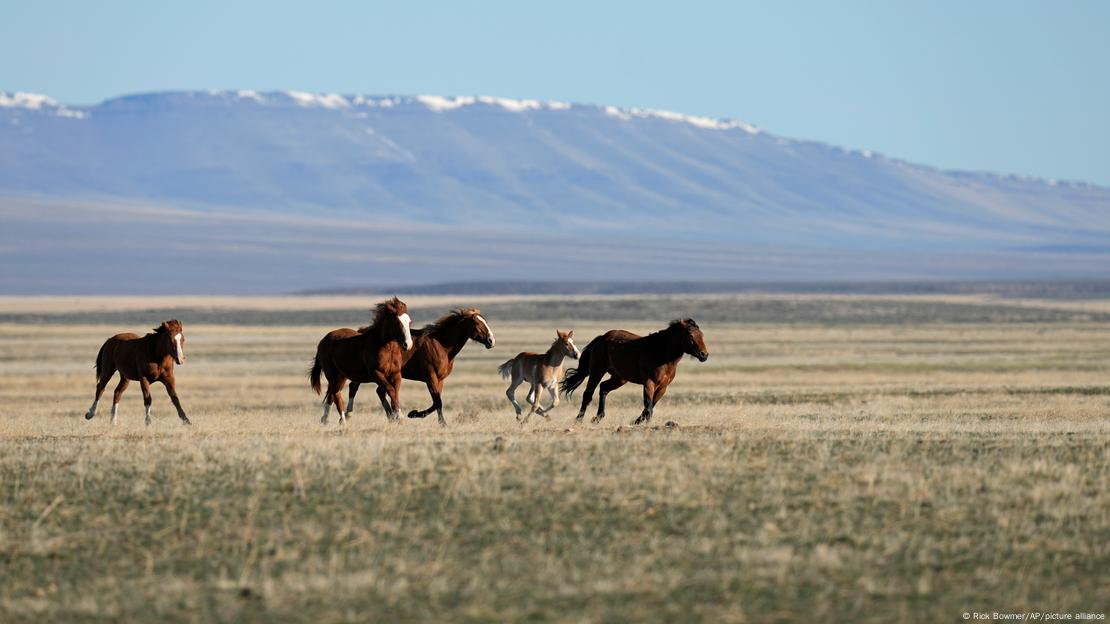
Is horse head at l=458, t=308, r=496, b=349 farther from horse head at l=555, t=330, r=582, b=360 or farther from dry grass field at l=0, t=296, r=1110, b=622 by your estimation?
horse head at l=555, t=330, r=582, b=360

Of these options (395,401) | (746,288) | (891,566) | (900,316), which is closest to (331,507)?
(891,566)

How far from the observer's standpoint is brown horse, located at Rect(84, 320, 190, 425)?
22.6m

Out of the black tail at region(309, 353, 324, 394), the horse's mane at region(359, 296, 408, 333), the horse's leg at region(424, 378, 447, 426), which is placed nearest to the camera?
the horse's mane at region(359, 296, 408, 333)

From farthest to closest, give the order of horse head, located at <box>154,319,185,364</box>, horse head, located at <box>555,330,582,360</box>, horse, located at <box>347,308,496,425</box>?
1. horse head, located at <box>555,330,582,360</box>
2. horse head, located at <box>154,319,185,364</box>
3. horse, located at <box>347,308,496,425</box>

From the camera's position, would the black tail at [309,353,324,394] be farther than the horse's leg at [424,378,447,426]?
Yes

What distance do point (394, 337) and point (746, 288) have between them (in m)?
122

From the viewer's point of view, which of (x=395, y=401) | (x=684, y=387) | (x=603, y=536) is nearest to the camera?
(x=603, y=536)

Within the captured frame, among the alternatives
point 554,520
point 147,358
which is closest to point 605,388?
point 147,358

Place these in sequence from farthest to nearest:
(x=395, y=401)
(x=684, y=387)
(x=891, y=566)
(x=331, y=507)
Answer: (x=684, y=387), (x=395, y=401), (x=331, y=507), (x=891, y=566)

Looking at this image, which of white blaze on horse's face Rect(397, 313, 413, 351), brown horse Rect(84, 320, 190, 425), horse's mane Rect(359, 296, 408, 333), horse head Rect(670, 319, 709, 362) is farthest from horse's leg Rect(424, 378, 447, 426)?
brown horse Rect(84, 320, 190, 425)

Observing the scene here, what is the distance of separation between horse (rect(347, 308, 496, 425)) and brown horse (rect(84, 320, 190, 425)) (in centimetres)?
265

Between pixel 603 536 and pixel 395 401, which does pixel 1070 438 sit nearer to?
pixel 603 536

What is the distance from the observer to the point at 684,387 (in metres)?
36.6

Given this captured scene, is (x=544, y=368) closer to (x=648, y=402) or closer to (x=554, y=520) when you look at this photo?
(x=648, y=402)
